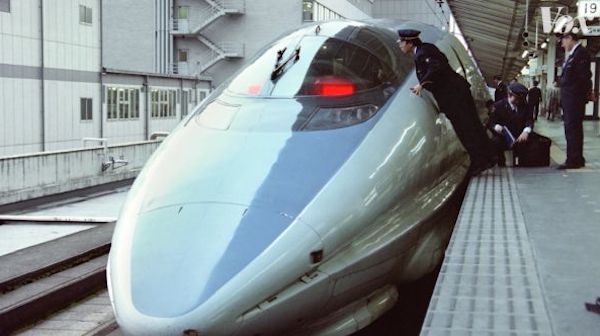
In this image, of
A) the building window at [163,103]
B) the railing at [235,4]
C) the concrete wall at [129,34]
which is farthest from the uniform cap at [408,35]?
the concrete wall at [129,34]

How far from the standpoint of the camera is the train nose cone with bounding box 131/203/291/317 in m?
3.82

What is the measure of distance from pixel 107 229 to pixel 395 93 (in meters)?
4.93

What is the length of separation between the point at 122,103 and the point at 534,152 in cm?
2199

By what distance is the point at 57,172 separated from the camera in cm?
1664

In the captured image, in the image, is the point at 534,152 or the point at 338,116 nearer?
the point at 338,116

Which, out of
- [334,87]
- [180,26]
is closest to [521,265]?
[334,87]

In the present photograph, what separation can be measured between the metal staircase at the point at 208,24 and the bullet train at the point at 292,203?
3730 cm

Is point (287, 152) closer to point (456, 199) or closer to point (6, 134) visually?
point (456, 199)

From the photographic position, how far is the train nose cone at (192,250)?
3.82 metres

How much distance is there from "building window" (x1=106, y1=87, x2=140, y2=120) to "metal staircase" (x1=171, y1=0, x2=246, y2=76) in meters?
12.9

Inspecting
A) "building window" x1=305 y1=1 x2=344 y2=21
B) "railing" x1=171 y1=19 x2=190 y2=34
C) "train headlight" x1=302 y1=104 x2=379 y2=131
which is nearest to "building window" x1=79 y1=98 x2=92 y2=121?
"building window" x1=305 y1=1 x2=344 y2=21

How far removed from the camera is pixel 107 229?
930cm

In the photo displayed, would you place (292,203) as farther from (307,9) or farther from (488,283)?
(307,9)

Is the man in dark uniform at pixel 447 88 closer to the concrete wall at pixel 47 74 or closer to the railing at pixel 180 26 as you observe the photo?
the concrete wall at pixel 47 74
